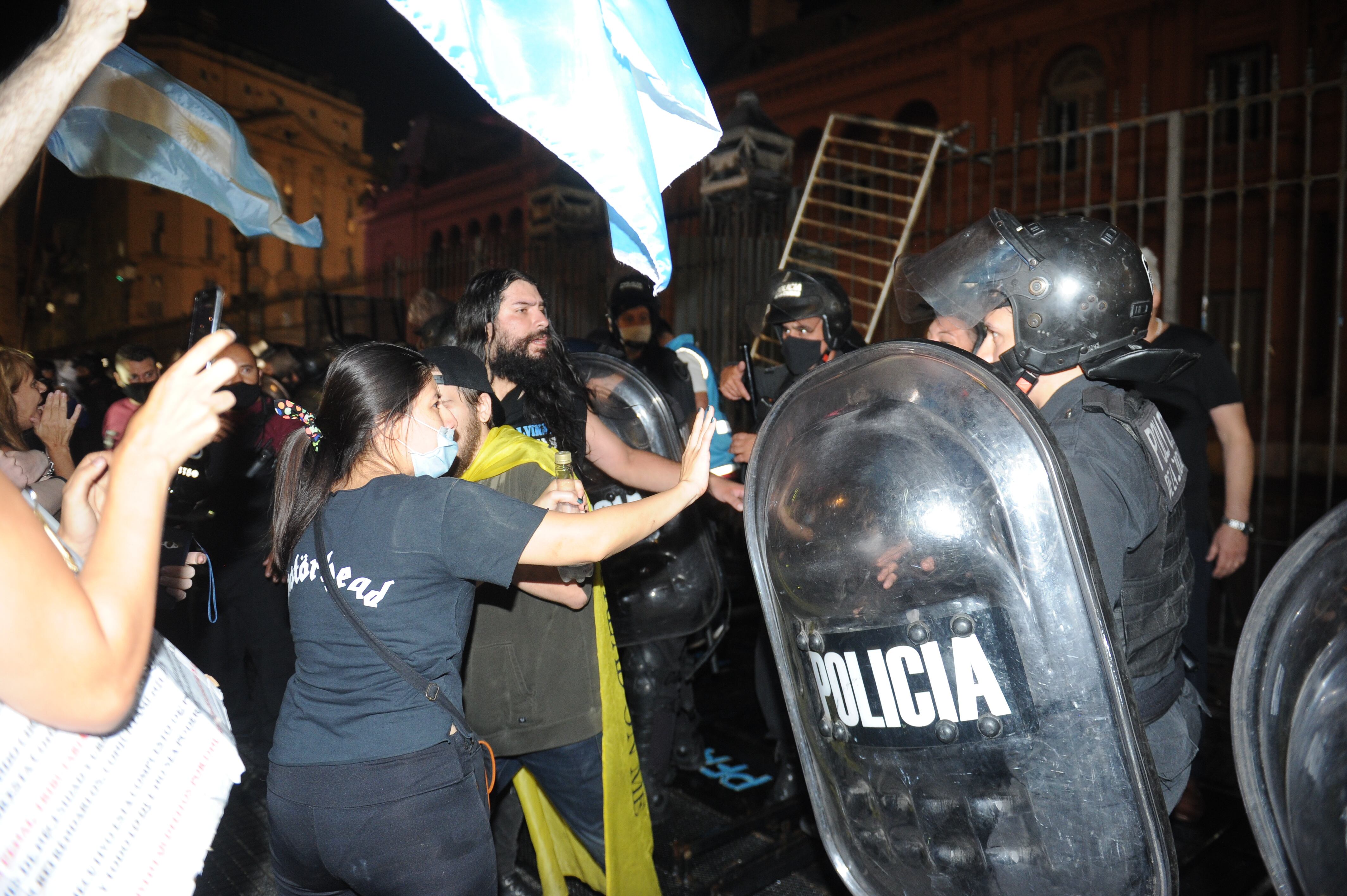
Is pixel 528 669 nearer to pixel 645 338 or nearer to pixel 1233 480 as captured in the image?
pixel 645 338

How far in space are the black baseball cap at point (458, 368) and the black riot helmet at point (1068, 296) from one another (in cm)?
118

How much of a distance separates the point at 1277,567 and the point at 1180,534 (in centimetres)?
49

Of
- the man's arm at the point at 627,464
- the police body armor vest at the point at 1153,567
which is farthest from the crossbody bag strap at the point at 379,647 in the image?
the police body armor vest at the point at 1153,567

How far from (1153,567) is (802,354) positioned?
78.1 inches

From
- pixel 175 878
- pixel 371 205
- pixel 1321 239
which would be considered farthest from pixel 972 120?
pixel 371 205

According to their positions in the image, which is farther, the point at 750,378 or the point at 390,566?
the point at 750,378

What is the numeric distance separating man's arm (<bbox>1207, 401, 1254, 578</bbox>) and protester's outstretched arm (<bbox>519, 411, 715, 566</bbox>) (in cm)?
294

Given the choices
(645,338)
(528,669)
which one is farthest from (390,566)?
(645,338)

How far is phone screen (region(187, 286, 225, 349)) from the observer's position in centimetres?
142

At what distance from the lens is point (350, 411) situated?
181 cm

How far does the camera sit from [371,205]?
32.6m

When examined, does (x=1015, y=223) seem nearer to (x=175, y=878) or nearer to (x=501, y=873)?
(x=175, y=878)

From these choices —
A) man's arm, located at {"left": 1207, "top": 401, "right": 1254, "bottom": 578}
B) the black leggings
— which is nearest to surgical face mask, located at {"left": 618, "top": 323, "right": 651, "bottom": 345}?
man's arm, located at {"left": 1207, "top": 401, "right": 1254, "bottom": 578}

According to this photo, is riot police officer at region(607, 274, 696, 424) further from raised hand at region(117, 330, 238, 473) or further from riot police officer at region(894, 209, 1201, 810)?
raised hand at region(117, 330, 238, 473)
